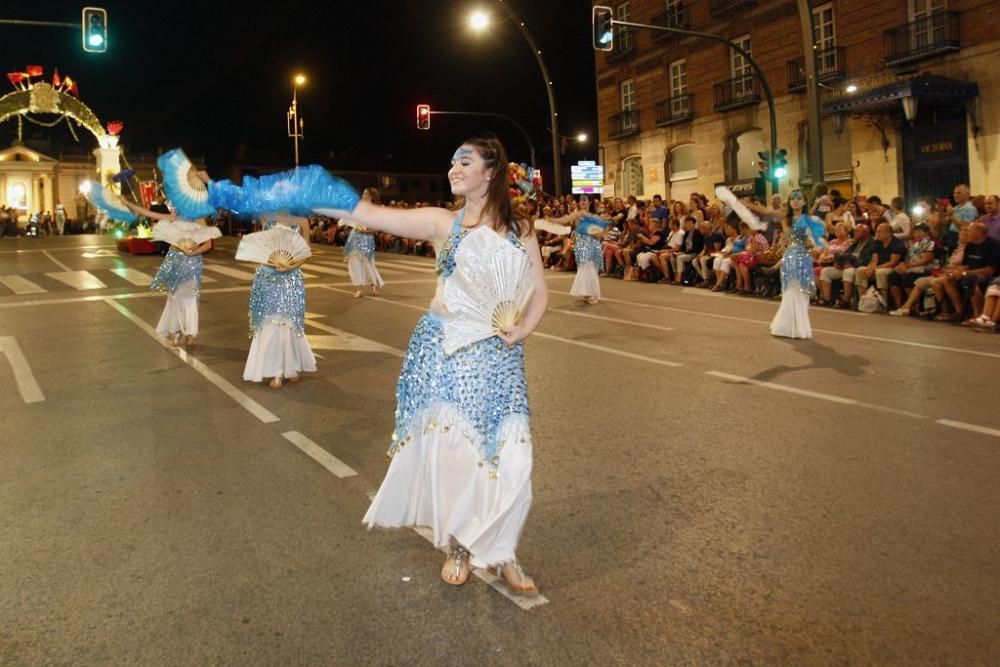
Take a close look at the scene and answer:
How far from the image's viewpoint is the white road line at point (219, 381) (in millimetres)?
7277

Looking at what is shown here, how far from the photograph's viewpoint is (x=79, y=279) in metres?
20.9

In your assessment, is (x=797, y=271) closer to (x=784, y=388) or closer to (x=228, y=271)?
(x=784, y=388)

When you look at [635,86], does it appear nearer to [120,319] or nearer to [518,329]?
[120,319]

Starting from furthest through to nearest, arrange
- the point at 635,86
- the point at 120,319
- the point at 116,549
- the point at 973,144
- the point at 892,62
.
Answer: the point at 635,86
the point at 892,62
the point at 973,144
the point at 120,319
the point at 116,549

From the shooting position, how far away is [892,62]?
78.0 feet

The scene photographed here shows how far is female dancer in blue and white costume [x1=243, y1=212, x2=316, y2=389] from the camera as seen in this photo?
8.56m

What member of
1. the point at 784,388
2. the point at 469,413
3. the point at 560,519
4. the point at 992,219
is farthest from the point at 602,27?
the point at 469,413

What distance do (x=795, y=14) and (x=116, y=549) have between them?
28687 mm

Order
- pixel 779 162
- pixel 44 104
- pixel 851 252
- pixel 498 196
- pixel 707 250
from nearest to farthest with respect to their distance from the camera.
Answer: pixel 498 196, pixel 851 252, pixel 707 250, pixel 779 162, pixel 44 104

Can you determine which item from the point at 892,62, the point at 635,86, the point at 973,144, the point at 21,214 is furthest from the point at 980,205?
the point at 21,214

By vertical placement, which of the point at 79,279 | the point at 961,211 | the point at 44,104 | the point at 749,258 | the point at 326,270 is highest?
the point at 44,104

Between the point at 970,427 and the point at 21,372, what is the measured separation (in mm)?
9179

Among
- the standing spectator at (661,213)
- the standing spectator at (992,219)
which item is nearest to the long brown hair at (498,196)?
the standing spectator at (992,219)

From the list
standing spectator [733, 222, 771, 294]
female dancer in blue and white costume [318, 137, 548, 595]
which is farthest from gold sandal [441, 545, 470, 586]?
standing spectator [733, 222, 771, 294]
